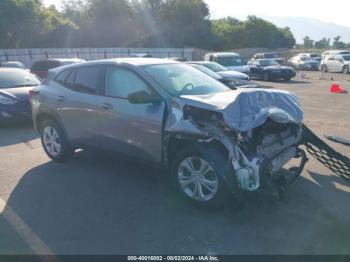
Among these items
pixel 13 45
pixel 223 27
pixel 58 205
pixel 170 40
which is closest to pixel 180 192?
pixel 58 205

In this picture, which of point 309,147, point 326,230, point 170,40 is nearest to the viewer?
point 326,230

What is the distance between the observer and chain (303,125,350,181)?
504cm

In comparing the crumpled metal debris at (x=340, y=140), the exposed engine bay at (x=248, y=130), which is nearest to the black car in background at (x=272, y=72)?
the crumpled metal debris at (x=340, y=140)

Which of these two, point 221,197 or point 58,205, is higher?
point 221,197

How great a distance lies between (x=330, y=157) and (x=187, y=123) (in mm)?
2371

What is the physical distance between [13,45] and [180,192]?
41488 mm

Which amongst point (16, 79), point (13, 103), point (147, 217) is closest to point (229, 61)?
point (16, 79)

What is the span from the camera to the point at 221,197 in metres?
4.10

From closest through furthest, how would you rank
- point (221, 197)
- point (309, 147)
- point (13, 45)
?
point (221, 197), point (309, 147), point (13, 45)

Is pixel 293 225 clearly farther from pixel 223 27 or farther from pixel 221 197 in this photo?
Result: pixel 223 27

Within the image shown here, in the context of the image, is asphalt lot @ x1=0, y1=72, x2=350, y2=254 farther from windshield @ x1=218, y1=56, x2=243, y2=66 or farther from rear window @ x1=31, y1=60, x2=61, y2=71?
windshield @ x1=218, y1=56, x2=243, y2=66

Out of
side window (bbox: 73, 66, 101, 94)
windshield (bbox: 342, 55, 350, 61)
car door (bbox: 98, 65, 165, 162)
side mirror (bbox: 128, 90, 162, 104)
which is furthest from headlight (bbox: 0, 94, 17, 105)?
windshield (bbox: 342, 55, 350, 61)

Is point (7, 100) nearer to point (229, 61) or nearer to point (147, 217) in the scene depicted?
point (147, 217)

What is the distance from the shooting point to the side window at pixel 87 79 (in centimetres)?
541
